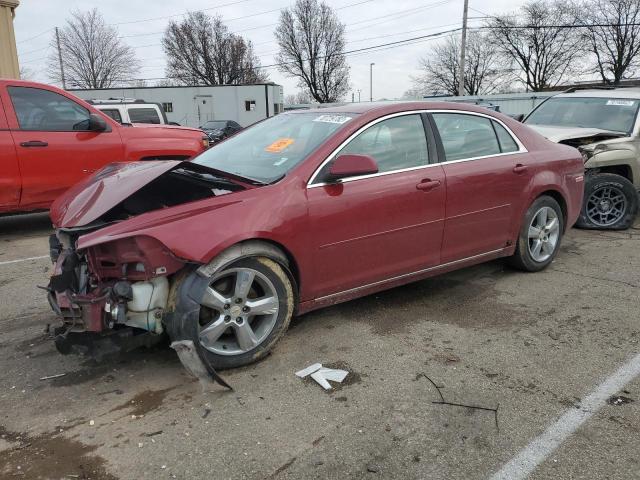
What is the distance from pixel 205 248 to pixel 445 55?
6918 cm

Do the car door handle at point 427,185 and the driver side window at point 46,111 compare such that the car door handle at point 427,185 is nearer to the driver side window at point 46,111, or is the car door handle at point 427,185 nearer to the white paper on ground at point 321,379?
the white paper on ground at point 321,379

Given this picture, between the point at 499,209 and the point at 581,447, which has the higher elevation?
the point at 499,209

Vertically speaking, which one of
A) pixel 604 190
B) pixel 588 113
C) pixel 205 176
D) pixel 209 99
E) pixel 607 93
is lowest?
pixel 604 190

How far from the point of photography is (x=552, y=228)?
16.7ft

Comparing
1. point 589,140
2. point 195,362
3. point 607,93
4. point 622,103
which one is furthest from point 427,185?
point 607,93

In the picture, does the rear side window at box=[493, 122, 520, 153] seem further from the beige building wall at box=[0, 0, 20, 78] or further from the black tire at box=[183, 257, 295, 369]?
the beige building wall at box=[0, 0, 20, 78]

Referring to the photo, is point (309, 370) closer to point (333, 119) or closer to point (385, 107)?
point (333, 119)

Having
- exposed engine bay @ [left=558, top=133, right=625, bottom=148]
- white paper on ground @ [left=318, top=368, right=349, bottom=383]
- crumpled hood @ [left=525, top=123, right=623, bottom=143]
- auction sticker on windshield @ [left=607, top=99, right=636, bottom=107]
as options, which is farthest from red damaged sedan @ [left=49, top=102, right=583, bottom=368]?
auction sticker on windshield @ [left=607, top=99, right=636, bottom=107]

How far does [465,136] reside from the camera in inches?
174

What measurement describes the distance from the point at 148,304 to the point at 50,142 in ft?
15.1

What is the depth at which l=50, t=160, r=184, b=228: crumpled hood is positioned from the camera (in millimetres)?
3258

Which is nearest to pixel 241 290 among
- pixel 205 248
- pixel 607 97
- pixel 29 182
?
pixel 205 248

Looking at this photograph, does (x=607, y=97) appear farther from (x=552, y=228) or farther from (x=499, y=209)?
(x=499, y=209)

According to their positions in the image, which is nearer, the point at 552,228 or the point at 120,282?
the point at 120,282
